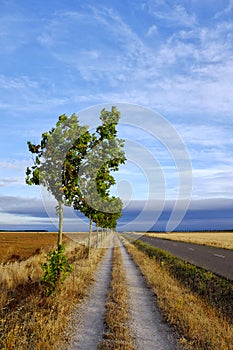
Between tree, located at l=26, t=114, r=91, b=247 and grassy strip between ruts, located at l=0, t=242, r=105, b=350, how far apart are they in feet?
6.51

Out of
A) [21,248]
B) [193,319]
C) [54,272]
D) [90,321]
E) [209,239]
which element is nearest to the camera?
[193,319]

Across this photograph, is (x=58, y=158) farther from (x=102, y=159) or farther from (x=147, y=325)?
(x=147, y=325)

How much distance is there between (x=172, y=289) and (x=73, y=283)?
10.5ft

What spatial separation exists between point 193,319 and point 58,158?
650 centimetres

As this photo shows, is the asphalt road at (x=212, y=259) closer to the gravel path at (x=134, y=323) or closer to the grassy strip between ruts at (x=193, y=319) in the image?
the grassy strip between ruts at (x=193, y=319)

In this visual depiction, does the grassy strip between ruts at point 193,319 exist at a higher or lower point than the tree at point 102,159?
lower

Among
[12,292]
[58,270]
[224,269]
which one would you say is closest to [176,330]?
[58,270]

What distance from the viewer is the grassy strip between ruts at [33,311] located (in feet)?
18.5

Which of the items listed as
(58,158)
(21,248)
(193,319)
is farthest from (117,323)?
(21,248)

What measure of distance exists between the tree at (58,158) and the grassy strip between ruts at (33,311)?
198cm

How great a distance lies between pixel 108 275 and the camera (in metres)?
15.1

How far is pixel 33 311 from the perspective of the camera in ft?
23.8

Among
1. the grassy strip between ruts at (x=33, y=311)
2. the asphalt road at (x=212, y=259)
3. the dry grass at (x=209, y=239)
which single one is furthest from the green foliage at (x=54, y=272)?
the dry grass at (x=209, y=239)

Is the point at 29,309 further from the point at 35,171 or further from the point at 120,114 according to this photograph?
the point at 120,114
